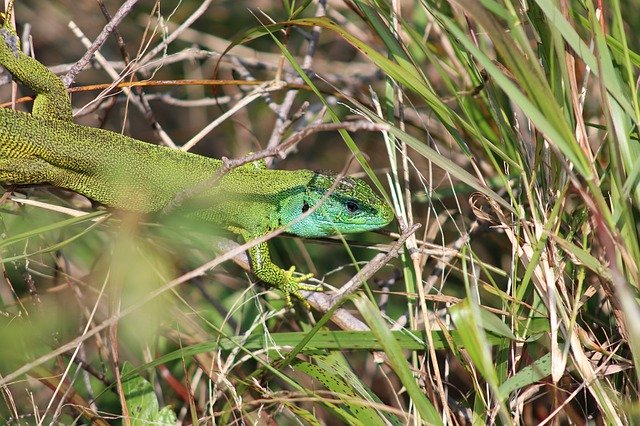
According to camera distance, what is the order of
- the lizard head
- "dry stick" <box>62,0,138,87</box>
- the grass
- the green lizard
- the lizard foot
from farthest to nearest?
the lizard head
the green lizard
the lizard foot
"dry stick" <box>62,0,138,87</box>
the grass

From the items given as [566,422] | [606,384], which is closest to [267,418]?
[606,384]

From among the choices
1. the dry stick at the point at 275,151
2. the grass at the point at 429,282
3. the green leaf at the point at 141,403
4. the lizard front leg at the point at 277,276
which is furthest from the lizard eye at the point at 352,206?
the green leaf at the point at 141,403

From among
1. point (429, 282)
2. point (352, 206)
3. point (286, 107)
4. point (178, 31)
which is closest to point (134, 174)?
point (178, 31)

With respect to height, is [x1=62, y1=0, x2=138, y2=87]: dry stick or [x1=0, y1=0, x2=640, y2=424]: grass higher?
[x1=62, y1=0, x2=138, y2=87]: dry stick

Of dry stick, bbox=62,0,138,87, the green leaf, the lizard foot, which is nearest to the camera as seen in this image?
the green leaf

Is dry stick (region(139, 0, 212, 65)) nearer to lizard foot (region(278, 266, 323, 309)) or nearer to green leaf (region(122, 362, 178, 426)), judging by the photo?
lizard foot (region(278, 266, 323, 309))

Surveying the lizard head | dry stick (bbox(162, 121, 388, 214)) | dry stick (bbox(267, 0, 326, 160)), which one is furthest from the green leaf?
dry stick (bbox(267, 0, 326, 160))

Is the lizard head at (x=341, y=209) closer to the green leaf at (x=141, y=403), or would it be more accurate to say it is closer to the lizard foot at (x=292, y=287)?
the lizard foot at (x=292, y=287)
